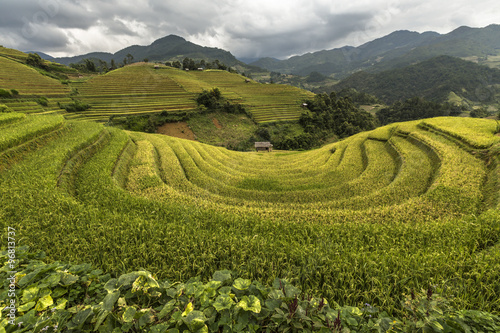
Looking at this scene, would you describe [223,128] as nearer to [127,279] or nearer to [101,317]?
[127,279]

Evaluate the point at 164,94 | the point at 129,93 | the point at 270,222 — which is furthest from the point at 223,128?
the point at 270,222

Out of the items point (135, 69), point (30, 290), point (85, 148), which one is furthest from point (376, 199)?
point (135, 69)

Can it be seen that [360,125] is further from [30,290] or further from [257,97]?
[30,290]

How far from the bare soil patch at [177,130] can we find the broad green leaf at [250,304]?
156 feet

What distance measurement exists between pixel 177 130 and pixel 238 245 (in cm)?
4821

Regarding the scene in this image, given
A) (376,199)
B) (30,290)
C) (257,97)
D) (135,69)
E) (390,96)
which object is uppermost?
(390,96)

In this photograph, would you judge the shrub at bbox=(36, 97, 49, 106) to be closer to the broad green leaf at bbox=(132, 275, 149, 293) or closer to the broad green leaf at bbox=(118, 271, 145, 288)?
the broad green leaf at bbox=(118, 271, 145, 288)

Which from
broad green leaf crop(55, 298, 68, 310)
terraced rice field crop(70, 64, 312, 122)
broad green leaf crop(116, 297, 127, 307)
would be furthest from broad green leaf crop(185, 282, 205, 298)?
terraced rice field crop(70, 64, 312, 122)

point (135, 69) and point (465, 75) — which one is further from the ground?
point (465, 75)

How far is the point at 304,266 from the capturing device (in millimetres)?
3729

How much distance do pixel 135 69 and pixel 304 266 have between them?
109 meters

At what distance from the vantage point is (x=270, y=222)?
6.01m

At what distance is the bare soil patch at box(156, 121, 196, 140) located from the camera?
153ft

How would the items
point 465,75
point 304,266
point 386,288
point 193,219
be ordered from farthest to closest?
point 465,75, point 193,219, point 304,266, point 386,288
